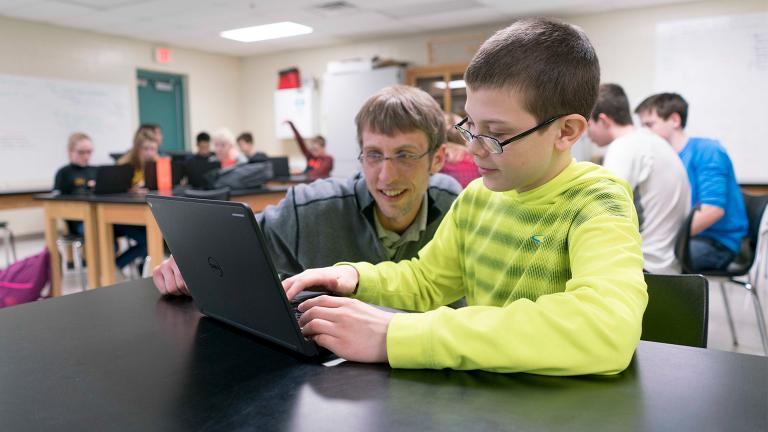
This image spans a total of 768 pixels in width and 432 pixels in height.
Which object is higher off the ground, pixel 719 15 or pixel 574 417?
pixel 719 15

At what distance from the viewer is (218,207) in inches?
26.2

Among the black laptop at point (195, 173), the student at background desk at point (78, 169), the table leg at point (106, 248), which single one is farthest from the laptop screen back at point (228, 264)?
the student at background desk at point (78, 169)

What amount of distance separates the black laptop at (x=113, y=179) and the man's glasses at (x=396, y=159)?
2.94 meters

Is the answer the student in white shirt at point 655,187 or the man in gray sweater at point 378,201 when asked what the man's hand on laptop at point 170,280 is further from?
the student in white shirt at point 655,187

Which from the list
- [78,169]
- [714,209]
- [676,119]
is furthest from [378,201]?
[78,169]

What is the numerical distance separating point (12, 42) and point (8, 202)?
2511 millimetres

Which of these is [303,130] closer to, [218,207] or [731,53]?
[731,53]

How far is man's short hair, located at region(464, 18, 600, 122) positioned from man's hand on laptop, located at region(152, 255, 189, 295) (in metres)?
0.56

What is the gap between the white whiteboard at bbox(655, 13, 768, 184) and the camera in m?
5.49

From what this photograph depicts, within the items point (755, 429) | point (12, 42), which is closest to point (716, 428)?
point (755, 429)

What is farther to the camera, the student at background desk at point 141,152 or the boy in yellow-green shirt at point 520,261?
the student at background desk at point 141,152

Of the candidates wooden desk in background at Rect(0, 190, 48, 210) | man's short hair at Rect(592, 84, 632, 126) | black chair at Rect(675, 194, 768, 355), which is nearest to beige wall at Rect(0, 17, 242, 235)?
wooden desk in background at Rect(0, 190, 48, 210)

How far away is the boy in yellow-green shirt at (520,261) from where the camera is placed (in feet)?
1.98

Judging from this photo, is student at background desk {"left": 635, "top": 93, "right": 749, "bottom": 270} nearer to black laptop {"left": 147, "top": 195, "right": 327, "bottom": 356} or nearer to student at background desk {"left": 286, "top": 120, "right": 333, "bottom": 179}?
black laptop {"left": 147, "top": 195, "right": 327, "bottom": 356}
